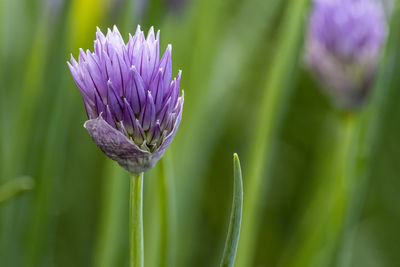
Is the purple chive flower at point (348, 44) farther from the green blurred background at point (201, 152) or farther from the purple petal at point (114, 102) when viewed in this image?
the purple petal at point (114, 102)

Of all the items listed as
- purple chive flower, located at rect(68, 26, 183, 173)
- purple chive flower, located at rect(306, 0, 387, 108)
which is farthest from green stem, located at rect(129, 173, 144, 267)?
purple chive flower, located at rect(306, 0, 387, 108)

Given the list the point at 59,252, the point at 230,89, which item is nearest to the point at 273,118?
the point at 230,89

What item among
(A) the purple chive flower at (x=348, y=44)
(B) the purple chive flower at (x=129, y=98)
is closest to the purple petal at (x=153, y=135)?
(B) the purple chive flower at (x=129, y=98)

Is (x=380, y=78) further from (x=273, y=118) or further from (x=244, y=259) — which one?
(x=244, y=259)

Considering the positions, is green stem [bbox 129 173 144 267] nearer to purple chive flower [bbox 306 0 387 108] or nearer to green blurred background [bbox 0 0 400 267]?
green blurred background [bbox 0 0 400 267]

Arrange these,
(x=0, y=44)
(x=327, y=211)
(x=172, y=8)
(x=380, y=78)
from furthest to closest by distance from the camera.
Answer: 1. (x=172, y=8)
2. (x=0, y=44)
3. (x=327, y=211)
4. (x=380, y=78)

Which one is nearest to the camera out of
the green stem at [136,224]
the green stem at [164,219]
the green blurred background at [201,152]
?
the green stem at [136,224]
